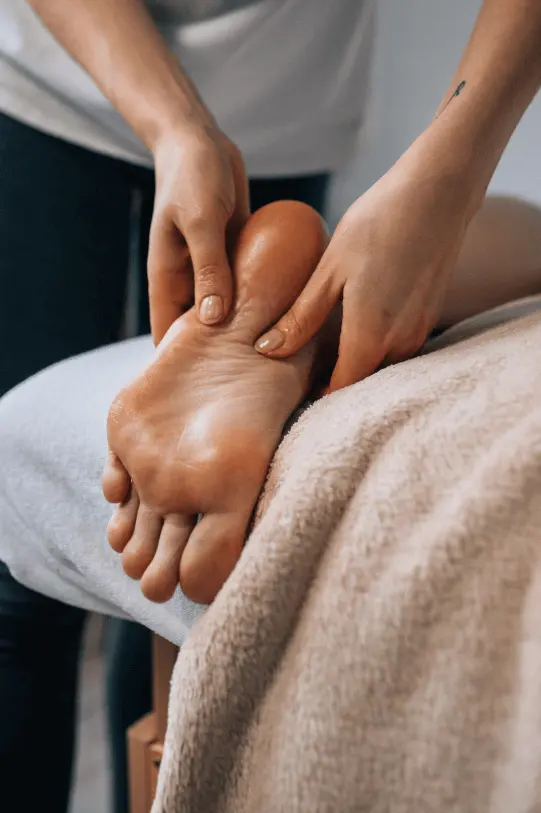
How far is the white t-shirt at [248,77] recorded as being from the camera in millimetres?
710

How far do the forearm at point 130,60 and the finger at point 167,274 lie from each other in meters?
0.13

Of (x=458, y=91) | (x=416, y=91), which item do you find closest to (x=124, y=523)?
(x=458, y=91)

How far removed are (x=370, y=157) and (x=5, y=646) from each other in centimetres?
101

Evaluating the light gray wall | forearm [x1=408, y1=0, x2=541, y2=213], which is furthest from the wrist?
the light gray wall

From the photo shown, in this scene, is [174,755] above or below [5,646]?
above

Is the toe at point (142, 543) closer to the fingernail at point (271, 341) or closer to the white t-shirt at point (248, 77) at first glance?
the fingernail at point (271, 341)

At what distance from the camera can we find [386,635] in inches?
9.5

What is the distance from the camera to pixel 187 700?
0.90 feet

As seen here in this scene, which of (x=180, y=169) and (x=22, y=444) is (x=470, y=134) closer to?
(x=180, y=169)

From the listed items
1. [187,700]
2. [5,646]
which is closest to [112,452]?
[187,700]

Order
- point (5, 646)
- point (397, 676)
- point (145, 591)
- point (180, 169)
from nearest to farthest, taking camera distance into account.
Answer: point (397, 676) → point (145, 591) → point (180, 169) → point (5, 646)

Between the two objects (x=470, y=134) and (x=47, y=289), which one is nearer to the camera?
(x=470, y=134)

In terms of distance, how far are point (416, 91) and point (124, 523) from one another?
3.40 ft

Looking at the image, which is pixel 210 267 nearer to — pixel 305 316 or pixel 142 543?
pixel 305 316
